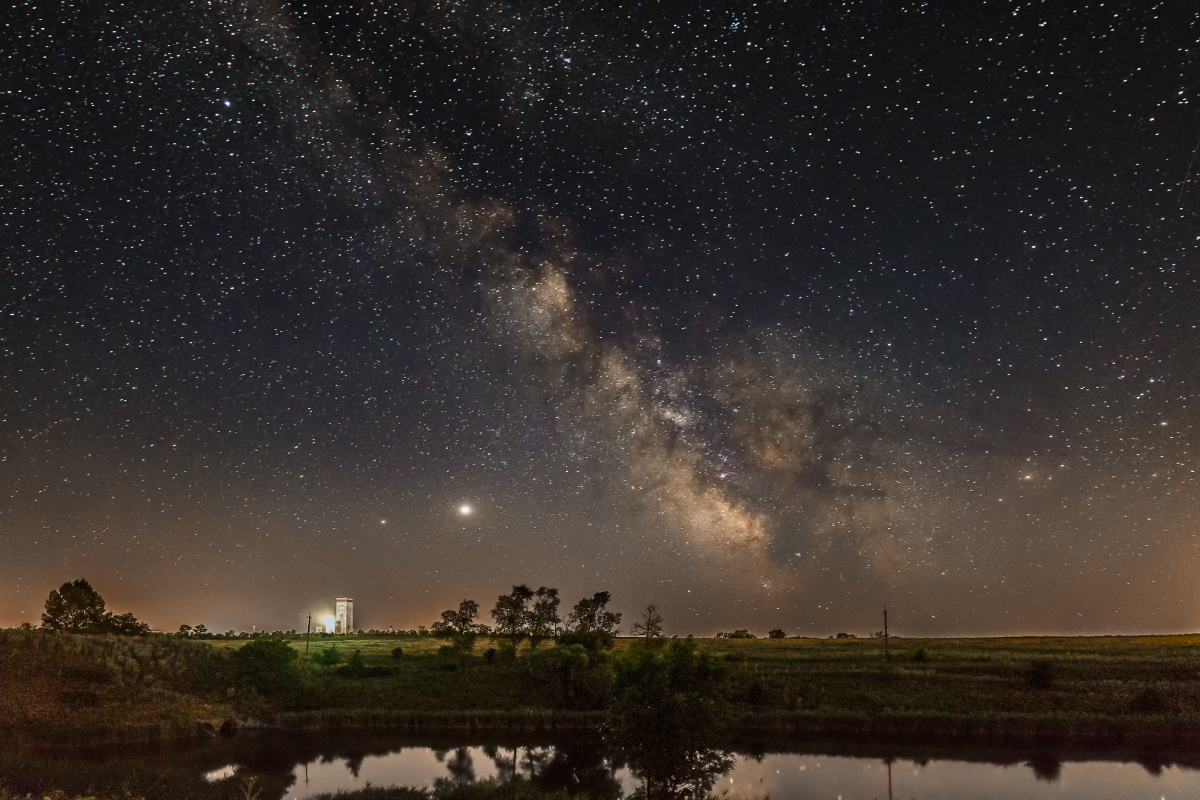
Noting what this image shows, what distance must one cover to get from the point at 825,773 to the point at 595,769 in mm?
10757

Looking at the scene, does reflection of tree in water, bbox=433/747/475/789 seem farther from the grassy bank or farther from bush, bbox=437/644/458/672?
bush, bbox=437/644/458/672

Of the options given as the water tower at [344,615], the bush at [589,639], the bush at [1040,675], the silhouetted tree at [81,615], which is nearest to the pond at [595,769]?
the bush at [1040,675]

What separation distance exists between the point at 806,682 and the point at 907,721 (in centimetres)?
930

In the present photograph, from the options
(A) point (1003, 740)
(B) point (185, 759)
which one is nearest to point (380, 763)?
(B) point (185, 759)

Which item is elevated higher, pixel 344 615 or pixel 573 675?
pixel 573 675

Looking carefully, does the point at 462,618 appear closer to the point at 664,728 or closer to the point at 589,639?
the point at 589,639

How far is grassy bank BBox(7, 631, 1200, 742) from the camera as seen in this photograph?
40.2m

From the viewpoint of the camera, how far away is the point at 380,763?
1398 inches

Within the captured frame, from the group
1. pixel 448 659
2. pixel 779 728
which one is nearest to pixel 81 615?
pixel 448 659

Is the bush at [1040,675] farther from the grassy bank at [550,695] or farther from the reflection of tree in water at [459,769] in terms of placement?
the reflection of tree in water at [459,769]

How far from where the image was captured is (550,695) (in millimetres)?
50406

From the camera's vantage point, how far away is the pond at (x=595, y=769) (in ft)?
93.7

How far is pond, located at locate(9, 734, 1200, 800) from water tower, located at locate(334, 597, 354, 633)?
14576 cm

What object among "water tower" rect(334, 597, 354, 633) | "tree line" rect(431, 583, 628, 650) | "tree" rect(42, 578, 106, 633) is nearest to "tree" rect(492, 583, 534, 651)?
"tree line" rect(431, 583, 628, 650)
